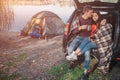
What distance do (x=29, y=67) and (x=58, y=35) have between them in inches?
21.9

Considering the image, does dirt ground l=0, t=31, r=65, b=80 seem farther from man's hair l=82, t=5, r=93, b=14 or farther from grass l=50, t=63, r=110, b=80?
man's hair l=82, t=5, r=93, b=14

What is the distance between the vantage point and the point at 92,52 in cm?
321

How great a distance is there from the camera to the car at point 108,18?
3123 mm

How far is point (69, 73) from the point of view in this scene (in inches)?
128

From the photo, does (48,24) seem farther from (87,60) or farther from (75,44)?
(87,60)

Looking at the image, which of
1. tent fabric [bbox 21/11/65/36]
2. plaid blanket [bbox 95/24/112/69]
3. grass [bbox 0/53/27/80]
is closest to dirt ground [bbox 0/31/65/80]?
grass [bbox 0/53/27/80]

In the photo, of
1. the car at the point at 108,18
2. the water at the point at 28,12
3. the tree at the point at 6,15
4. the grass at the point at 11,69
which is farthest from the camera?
the tree at the point at 6,15

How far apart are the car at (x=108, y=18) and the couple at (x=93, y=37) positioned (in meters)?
0.07

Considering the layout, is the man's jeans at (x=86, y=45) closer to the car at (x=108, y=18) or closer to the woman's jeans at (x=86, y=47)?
the woman's jeans at (x=86, y=47)

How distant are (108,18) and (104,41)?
34 centimetres

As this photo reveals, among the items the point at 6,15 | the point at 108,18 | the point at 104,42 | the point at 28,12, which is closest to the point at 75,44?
the point at 104,42

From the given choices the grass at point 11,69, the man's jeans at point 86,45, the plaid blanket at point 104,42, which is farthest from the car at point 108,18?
the grass at point 11,69

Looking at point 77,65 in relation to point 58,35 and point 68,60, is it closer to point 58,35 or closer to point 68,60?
point 68,60

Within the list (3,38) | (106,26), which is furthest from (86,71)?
(3,38)
